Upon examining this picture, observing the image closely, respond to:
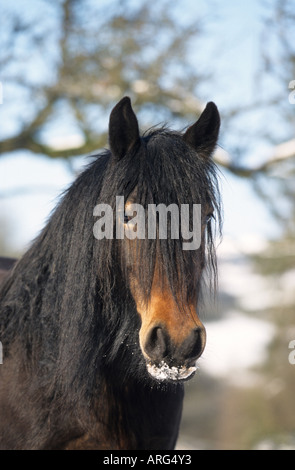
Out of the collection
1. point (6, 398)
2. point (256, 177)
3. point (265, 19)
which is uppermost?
point (265, 19)

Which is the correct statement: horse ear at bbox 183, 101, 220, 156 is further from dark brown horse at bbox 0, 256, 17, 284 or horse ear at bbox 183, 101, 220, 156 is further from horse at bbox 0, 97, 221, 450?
dark brown horse at bbox 0, 256, 17, 284

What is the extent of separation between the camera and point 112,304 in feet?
7.54

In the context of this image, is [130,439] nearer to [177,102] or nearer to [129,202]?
[129,202]

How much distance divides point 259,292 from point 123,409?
29.2ft

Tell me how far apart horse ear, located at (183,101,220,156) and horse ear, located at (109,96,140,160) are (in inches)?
11.5

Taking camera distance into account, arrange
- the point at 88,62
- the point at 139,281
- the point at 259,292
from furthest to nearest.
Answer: the point at 259,292 < the point at 88,62 < the point at 139,281

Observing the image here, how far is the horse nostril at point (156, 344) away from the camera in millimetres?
1956

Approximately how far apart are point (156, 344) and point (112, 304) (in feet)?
1.22

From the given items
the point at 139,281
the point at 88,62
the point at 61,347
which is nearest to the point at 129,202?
the point at 139,281

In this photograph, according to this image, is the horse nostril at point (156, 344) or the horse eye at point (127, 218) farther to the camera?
the horse eye at point (127, 218)

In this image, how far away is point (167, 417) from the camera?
2648 mm

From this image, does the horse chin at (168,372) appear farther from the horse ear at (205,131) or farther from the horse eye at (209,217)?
the horse ear at (205,131)

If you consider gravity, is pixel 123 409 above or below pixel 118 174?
below

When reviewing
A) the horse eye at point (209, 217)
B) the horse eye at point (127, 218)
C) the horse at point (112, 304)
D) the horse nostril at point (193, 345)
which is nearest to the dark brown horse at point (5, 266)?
the horse at point (112, 304)
